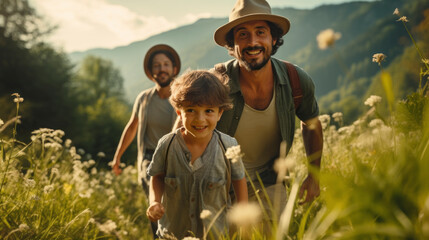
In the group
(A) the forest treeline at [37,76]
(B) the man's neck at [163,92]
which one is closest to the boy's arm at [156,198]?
(B) the man's neck at [163,92]

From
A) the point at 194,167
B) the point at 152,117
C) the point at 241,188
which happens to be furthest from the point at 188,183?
the point at 152,117

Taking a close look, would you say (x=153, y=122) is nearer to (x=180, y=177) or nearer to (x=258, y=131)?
(x=258, y=131)

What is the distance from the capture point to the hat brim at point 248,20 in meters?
3.55

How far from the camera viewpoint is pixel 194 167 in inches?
104

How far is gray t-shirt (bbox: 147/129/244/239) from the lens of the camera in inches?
103

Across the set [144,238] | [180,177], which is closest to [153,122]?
[144,238]

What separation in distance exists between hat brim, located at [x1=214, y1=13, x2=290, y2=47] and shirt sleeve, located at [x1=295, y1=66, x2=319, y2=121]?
0.54 m

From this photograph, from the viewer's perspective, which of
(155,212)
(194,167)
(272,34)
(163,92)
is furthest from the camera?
(163,92)

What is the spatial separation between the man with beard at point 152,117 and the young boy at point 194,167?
2.60 metres

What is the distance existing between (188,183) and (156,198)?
0.27m

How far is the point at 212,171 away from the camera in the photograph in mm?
2641

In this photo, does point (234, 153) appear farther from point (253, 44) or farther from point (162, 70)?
point (162, 70)

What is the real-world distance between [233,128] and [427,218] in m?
2.65

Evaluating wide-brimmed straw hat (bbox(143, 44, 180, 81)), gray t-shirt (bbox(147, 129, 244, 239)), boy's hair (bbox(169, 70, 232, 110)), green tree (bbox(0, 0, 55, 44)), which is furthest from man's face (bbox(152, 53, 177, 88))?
green tree (bbox(0, 0, 55, 44))
